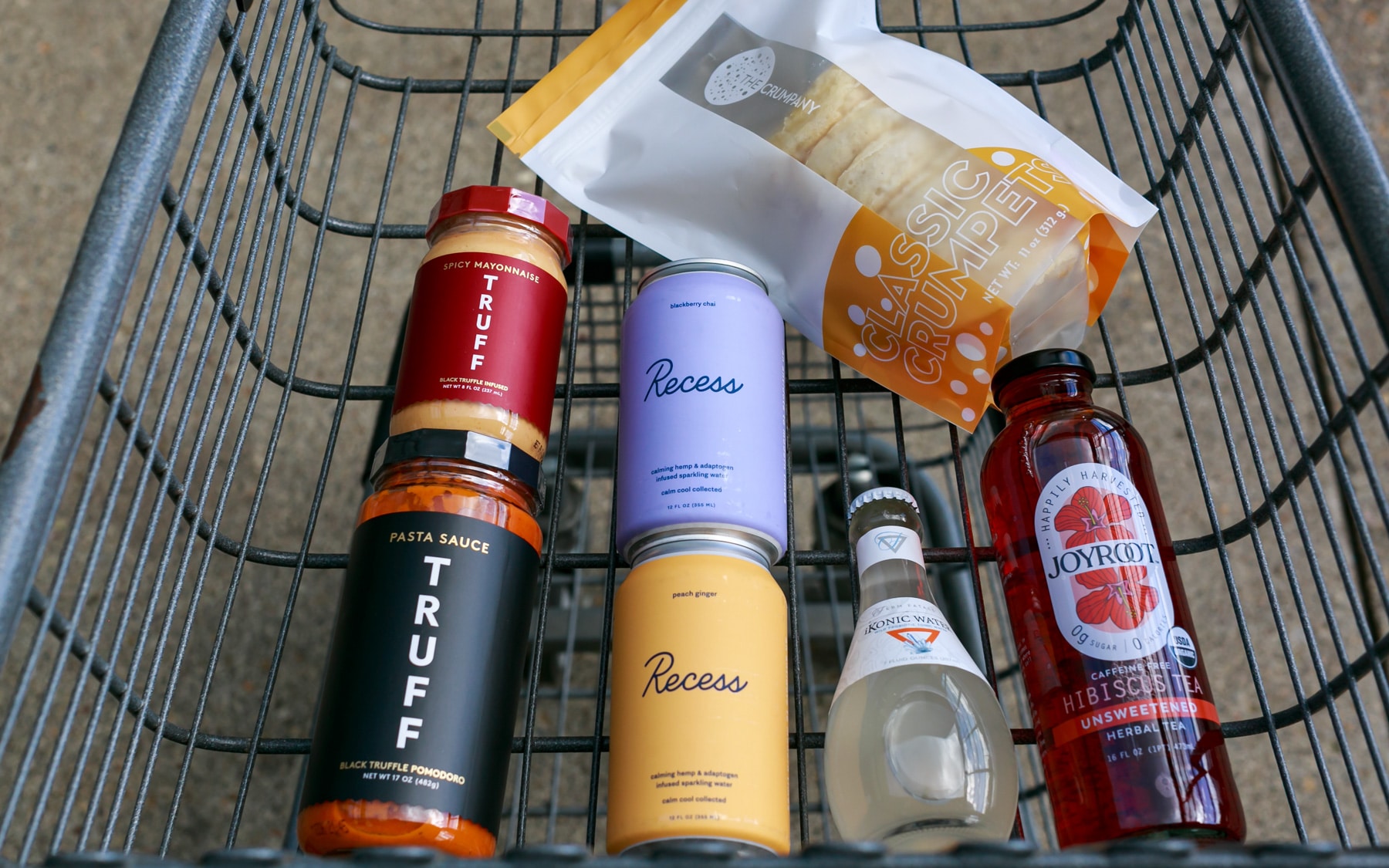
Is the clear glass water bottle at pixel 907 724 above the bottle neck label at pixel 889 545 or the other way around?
the other way around

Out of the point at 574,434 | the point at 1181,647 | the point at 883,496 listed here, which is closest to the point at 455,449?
the point at 883,496

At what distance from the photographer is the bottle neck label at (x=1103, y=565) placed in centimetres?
44

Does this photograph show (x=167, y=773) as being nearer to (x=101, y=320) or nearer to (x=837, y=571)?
(x=837, y=571)

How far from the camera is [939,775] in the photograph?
1.36ft

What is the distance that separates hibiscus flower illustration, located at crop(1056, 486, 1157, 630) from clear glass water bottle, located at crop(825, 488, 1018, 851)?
0.06 m

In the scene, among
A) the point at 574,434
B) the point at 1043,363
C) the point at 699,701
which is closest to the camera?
the point at 699,701

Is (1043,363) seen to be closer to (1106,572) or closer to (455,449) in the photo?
(1106,572)

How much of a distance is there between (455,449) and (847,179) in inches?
9.4

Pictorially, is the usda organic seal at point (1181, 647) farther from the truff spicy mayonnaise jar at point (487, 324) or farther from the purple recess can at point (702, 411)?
the truff spicy mayonnaise jar at point (487, 324)

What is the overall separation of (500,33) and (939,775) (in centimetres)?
51

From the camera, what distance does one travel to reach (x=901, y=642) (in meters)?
0.45

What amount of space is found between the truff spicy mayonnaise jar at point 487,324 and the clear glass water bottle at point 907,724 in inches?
6.6

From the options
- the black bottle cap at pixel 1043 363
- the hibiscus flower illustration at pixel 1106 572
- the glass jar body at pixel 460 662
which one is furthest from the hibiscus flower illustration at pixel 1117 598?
the glass jar body at pixel 460 662

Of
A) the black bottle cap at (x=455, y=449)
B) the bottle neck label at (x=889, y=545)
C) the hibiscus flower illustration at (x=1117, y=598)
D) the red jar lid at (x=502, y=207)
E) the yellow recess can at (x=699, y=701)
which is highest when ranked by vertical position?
the red jar lid at (x=502, y=207)
